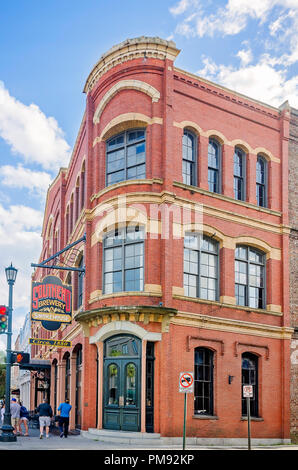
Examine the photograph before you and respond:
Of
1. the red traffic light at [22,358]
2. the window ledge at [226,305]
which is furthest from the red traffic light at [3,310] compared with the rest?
the window ledge at [226,305]

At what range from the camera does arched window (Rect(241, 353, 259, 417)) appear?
24.4 m

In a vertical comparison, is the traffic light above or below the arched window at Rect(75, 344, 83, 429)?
above

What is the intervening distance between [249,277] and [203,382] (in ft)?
16.7

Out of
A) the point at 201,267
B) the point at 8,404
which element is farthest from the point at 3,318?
the point at 201,267

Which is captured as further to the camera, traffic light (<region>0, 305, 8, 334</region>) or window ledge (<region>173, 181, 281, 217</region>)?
window ledge (<region>173, 181, 281, 217</region>)

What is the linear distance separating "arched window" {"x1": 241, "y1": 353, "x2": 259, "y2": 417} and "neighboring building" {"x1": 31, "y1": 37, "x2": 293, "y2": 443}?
2.5 inches

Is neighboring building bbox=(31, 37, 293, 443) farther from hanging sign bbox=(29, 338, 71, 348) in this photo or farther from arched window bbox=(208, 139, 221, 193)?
hanging sign bbox=(29, 338, 71, 348)

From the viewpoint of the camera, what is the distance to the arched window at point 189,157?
24344 mm

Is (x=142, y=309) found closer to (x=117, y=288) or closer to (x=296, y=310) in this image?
(x=117, y=288)

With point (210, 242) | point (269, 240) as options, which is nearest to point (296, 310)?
point (269, 240)

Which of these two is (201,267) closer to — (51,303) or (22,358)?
(51,303)

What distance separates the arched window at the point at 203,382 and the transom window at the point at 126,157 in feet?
24.0

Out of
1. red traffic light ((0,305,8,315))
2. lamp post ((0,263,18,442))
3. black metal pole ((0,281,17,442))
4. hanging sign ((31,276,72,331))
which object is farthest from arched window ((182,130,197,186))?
red traffic light ((0,305,8,315))

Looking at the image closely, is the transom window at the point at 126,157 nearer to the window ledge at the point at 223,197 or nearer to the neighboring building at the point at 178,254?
the neighboring building at the point at 178,254
